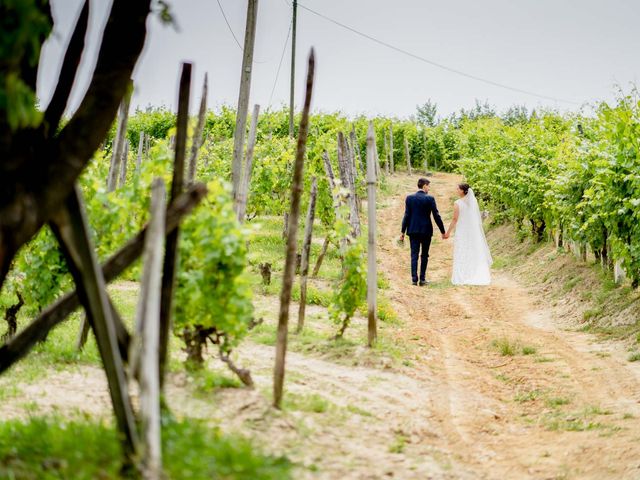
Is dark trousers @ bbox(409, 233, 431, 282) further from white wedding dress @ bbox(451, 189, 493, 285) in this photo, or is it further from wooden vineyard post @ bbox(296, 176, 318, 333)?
wooden vineyard post @ bbox(296, 176, 318, 333)

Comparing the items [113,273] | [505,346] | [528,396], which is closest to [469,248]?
[505,346]

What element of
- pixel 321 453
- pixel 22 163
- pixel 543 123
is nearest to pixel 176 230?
pixel 22 163

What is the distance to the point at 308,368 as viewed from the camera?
7832mm

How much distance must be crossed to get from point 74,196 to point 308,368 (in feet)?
13.2

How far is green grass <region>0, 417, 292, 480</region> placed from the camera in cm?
376

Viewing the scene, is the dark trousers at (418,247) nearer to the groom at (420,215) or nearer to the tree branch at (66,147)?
the groom at (420,215)

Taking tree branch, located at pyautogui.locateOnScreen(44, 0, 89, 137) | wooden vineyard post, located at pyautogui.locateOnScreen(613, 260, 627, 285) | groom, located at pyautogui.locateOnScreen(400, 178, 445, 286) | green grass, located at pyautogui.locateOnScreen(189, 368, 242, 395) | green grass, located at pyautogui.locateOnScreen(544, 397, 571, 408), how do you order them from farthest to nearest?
groom, located at pyautogui.locateOnScreen(400, 178, 445, 286)
wooden vineyard post, located at pyautogui.locateOnScreen(613, 260, 627, 285)
green grass, located at pyautogui.locateOnScreen(544, 397, 571, 408)
green grass, located at pyautogui.locateOnScreen(189, 368, 242, 395)
tree branch, located at pyautogui.locateOnScreen(44, 0, 89, 137)

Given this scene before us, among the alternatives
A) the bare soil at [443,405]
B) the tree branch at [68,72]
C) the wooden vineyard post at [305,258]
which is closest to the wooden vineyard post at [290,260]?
the bare soil at [443,405]

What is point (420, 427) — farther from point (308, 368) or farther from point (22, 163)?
point (22, 163)

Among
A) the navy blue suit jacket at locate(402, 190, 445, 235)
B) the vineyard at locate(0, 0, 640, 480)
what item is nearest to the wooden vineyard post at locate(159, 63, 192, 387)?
the vineyard at locate(0, 0, 640, 480)

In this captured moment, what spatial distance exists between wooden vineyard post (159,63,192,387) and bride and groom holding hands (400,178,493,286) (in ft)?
29.1

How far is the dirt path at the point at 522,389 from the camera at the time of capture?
6051 millimetres

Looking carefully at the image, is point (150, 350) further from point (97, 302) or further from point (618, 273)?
point (618, 273)

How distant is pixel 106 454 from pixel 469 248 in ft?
35.9
